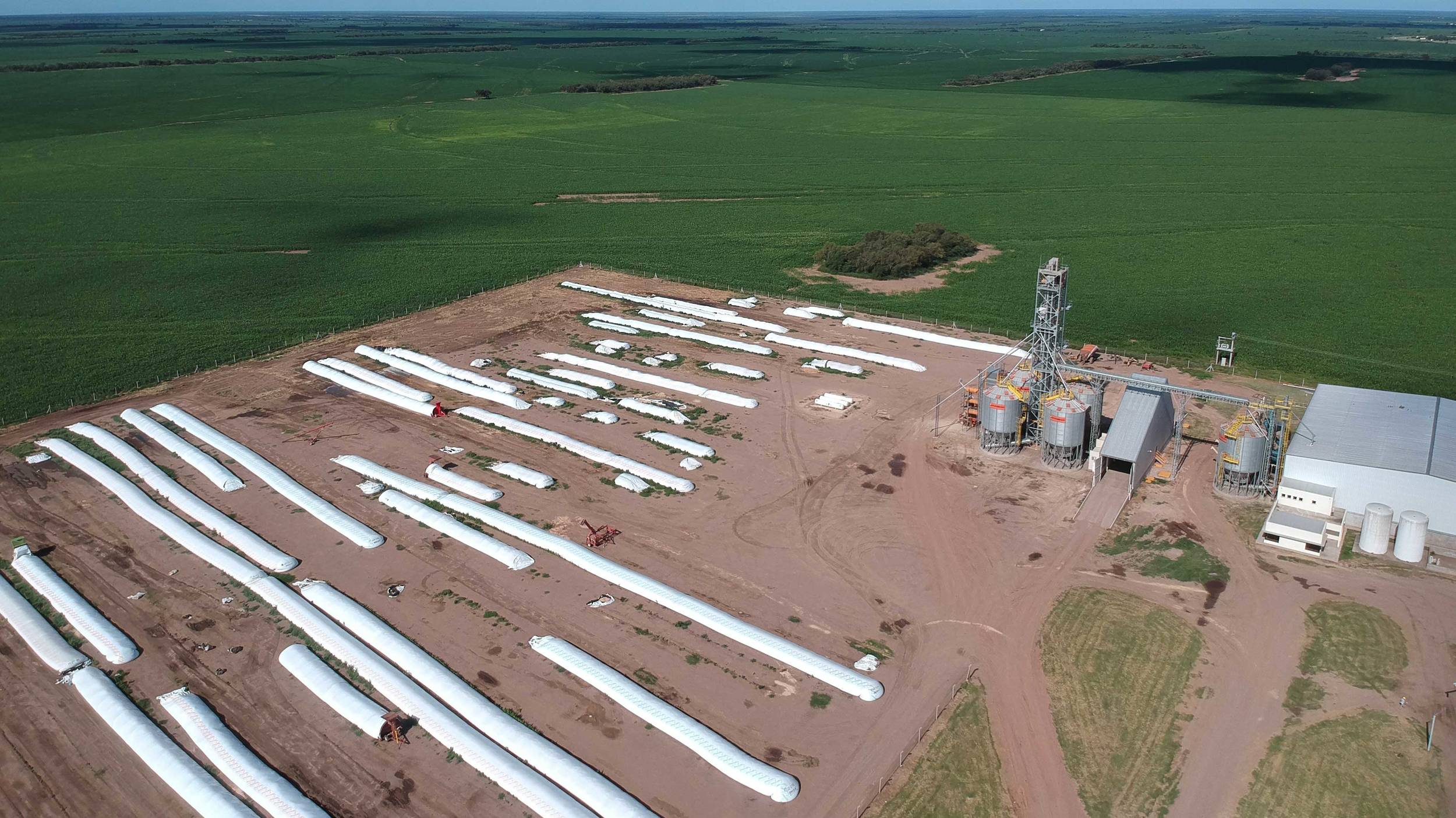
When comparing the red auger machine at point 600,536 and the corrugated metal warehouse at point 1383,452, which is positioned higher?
the corrugated metal warehouse at point 1383,452

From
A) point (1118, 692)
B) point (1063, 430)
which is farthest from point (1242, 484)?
point (1118, 692)

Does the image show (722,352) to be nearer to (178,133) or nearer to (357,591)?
(357,591)

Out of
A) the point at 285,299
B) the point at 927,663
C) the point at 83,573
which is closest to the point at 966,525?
the point at 927,663

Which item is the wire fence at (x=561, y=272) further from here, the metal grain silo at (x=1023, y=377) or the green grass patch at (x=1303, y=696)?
the green grass patch at (x=1303, y=696)

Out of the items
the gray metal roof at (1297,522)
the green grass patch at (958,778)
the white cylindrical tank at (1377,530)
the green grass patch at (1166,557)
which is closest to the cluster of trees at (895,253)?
the green grass patch at (1166,557)

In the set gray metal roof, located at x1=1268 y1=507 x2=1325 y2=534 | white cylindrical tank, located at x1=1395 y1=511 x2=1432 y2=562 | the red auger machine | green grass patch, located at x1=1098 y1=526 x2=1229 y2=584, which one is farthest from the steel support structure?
the red auger machine

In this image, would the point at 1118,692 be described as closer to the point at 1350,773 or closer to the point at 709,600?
the point at 1350,773
